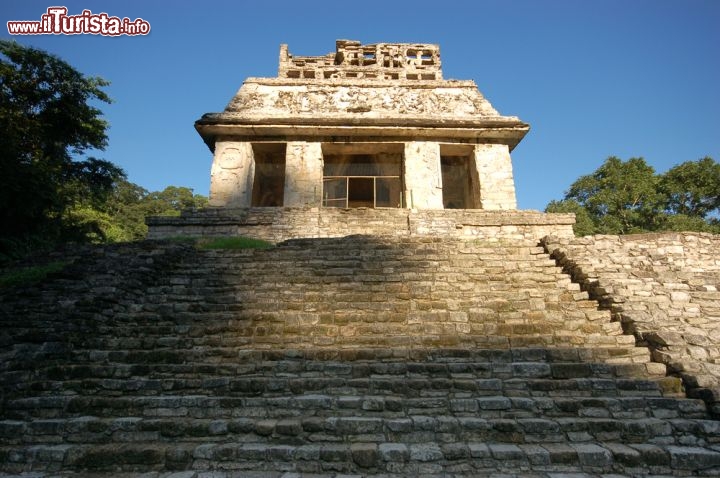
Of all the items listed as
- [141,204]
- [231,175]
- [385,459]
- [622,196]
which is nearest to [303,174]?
[231,175]

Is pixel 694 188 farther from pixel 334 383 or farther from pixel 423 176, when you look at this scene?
pixel 334 383

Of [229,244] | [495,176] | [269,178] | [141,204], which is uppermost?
[141,204]

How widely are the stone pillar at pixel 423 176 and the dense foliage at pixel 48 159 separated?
9801mm

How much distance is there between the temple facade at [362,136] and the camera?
10.7m

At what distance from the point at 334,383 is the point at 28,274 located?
6.14 metres

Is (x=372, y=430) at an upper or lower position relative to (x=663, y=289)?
lower

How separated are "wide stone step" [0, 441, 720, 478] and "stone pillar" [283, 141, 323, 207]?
793 centimetres

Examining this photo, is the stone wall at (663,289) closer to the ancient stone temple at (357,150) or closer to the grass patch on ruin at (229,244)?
the ancient stone temple at (357,150)

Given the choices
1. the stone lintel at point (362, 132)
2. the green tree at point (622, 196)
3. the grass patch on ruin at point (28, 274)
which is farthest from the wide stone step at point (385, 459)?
the green tree at point (622, 196)

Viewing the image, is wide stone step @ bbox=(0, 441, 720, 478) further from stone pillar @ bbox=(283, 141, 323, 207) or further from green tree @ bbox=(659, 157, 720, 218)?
green tree @ bbox=(659, 157, 720, 218)

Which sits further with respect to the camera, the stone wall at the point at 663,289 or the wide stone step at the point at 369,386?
the stone wall at the point at 663,289

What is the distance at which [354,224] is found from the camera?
8836mm

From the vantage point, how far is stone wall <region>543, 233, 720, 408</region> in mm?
3793

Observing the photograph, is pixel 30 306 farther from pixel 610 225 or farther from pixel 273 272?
pixel 610 225
